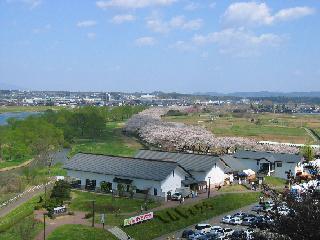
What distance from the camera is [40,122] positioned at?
7025cm

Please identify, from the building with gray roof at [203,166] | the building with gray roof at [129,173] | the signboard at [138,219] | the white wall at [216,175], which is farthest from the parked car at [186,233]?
the white wall at [216,175]

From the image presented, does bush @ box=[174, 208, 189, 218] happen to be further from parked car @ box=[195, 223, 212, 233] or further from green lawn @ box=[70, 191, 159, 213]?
parked car @ box=[195, 223, 212, 233]

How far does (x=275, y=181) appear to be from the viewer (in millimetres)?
42094

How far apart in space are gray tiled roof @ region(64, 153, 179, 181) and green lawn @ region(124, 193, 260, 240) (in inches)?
144

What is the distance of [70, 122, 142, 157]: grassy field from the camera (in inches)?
2549

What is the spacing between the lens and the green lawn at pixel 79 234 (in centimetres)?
2470

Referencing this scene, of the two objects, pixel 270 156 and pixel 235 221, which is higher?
pixel 270 156

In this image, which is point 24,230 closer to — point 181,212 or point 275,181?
point 181,212

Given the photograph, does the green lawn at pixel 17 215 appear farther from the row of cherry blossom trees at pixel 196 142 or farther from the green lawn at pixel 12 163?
the row of cherry blossom trees at pixel 196 142

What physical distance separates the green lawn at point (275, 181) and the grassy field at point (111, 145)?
22.7m

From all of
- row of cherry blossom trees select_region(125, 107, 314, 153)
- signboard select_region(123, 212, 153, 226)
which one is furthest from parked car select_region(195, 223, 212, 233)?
row of cherry blossom trees select_region(125, 107, 314, 153)

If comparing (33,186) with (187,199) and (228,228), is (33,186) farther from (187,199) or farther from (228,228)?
(228,228)

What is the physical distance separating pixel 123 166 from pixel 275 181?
14.5m

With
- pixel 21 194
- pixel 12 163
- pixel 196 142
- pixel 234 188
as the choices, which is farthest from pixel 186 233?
pixel 196 142
